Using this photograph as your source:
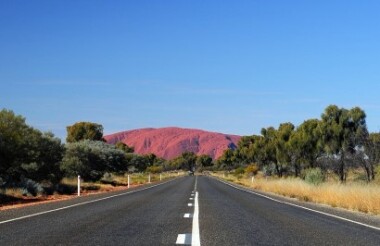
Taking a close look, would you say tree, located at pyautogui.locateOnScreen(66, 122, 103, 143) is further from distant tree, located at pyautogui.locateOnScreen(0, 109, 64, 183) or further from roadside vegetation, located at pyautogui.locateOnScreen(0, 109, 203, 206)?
distant tree, located at pyautogui.locateOnScreen(0, 109, 64, 183)

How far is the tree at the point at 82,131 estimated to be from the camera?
108531 mm

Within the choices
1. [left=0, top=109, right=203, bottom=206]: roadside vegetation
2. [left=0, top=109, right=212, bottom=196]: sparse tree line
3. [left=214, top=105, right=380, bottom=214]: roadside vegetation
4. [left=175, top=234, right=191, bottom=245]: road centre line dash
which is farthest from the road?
[left=0, top=109, right=212, bottom=196]: sparse tree line

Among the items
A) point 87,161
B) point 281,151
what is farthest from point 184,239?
point 281,151

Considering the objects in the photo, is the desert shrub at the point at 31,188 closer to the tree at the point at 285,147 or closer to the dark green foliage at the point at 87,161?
the dark green foliage at the point at 87,161

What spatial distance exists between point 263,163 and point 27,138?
58.6 m

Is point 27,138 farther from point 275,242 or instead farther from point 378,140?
point 275,242

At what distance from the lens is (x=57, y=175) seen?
4281 cm

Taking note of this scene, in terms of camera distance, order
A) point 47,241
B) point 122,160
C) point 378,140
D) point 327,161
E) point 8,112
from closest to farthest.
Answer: point 47,241
point 8,112
point 378,140
point 327,161
point 122,160

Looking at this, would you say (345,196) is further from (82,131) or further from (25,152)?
(82,131)

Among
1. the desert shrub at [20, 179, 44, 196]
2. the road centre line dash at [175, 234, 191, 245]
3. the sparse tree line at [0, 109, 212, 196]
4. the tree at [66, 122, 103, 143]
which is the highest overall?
the tree at [66, 122, 103, 143]

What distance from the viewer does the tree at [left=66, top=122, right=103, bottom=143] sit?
109 meters

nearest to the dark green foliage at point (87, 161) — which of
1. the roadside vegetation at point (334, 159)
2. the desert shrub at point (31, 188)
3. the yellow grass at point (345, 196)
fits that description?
the desert shrub at point (31, 188)

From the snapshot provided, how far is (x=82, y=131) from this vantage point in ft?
361

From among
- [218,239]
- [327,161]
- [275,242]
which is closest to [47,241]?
[218,239]
